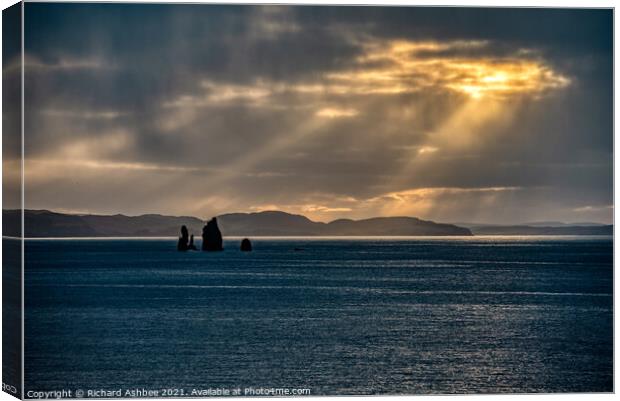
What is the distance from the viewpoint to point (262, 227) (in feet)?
61.0

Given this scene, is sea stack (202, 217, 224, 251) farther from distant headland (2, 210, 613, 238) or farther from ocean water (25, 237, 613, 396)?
ocean water (25, 237, 613, 396)

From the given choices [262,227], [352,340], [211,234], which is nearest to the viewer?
[352,340]

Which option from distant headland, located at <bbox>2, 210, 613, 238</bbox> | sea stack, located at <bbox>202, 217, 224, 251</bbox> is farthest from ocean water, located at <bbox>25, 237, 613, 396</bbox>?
sea stack, located at <bbox>202, 217, 224, 251</bbox>

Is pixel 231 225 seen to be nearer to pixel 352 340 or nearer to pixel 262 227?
pixel 262 227

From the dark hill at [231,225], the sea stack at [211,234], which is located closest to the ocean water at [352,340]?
the dark hill at [231,225]

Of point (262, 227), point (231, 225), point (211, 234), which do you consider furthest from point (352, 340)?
point (211, 234)

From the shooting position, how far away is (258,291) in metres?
26.4

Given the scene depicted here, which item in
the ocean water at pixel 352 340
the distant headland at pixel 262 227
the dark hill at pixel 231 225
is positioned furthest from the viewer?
the dark hill at pixel 231 225

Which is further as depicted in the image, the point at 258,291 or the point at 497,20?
the point at 258,291

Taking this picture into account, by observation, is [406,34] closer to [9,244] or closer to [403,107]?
[403,107]

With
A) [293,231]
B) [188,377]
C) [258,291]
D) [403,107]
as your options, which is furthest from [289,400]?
[258,291]

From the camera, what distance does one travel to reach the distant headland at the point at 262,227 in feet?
50.4

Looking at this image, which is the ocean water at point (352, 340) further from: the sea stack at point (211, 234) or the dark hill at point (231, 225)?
the sea stack at point (211, 234)

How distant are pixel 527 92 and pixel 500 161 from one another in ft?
3.17
